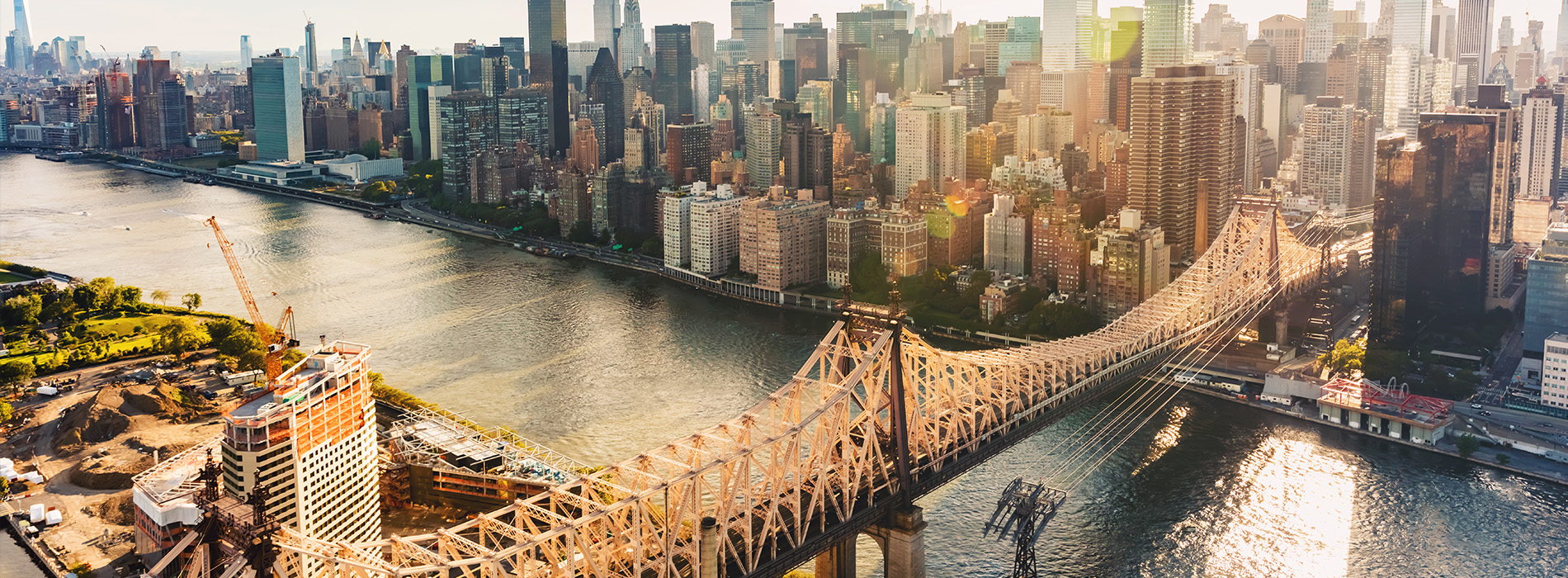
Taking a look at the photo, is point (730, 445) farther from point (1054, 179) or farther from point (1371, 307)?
point (1054, 179)

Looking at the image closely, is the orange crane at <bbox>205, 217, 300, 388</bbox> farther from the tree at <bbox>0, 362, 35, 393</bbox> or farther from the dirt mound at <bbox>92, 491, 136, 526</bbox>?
the tree at <bbox>0, 362, 35, 393</bbox>

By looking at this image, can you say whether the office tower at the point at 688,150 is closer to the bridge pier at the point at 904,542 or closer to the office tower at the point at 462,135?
the office tower at the point at 462,135

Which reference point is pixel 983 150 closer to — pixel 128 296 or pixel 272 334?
pixel 272 334

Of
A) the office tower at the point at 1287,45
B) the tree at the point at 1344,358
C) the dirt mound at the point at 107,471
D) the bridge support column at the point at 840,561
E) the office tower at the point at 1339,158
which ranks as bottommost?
Result: the bridge support column at the point at 840,561

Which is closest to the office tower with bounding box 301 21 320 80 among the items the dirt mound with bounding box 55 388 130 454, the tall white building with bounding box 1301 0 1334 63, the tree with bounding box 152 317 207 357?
the tall white building with bounding box 1301 0 1334 63

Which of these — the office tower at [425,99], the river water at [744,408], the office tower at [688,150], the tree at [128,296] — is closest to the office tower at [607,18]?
the office tower at [425,99]

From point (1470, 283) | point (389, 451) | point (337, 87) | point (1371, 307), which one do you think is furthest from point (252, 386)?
point (337, 87)
